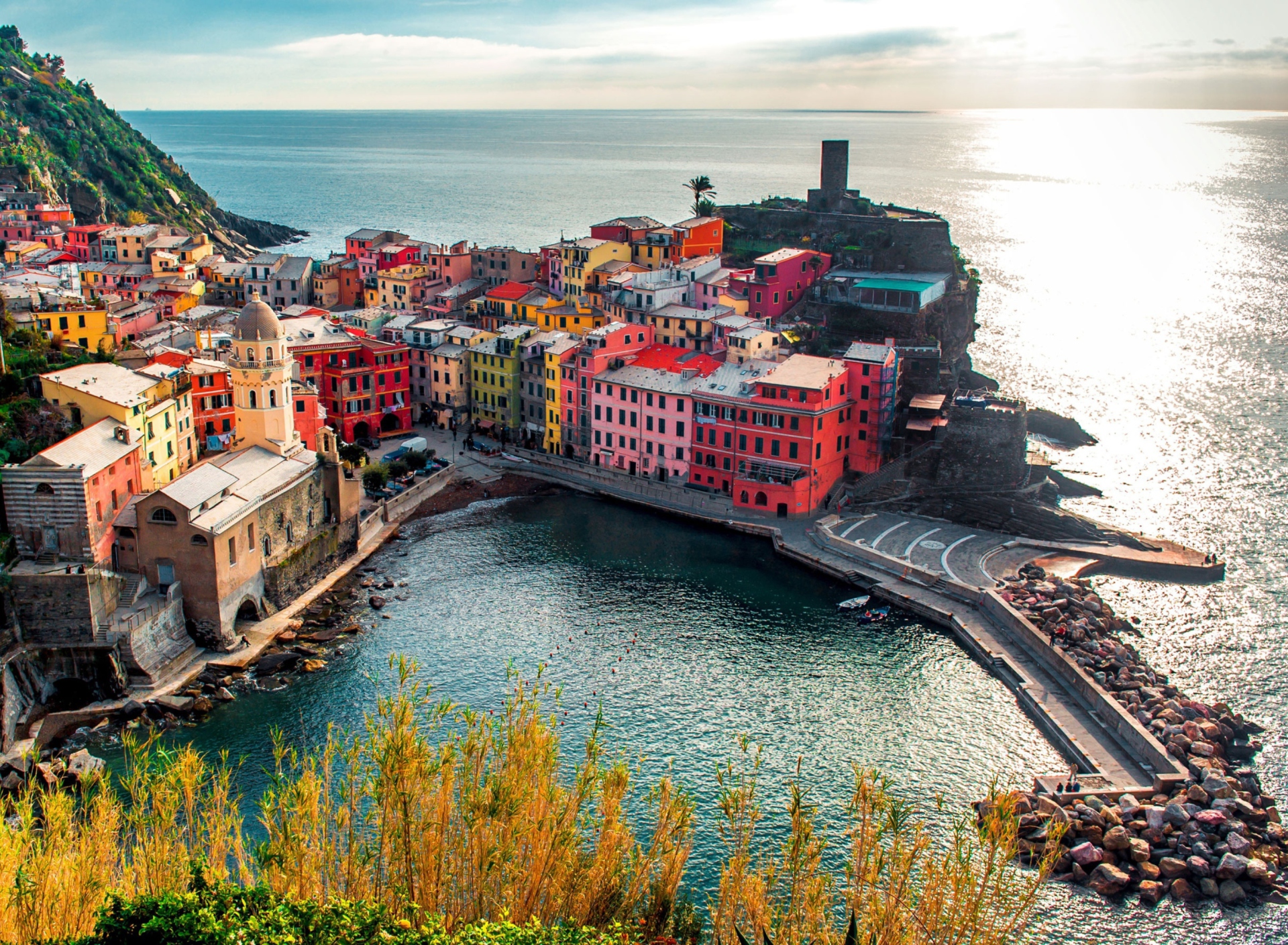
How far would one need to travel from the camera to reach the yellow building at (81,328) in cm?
6444

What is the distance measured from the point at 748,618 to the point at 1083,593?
1575cm

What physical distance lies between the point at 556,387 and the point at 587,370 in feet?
10.3

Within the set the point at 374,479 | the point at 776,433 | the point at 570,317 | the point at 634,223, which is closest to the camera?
the point at 776,433

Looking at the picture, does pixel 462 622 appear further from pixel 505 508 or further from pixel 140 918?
pixel 140 918

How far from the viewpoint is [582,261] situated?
84.8 metres

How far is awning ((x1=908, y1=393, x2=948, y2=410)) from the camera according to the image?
215 feet

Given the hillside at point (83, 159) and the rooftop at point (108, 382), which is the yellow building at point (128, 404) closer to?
the rooftop at point (108, 382)

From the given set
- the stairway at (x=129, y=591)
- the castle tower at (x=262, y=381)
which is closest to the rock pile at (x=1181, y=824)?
the stairway at (x=129, y=591)

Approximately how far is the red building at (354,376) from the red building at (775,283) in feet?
79.2

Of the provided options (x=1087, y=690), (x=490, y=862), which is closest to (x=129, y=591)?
(x=490, y=862)

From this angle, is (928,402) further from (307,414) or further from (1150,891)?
(1150,891)

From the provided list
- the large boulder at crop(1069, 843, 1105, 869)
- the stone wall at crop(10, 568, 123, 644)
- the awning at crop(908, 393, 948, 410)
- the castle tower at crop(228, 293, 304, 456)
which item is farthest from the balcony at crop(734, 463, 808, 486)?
the stone wall at crop(10, 568, 123, 644)

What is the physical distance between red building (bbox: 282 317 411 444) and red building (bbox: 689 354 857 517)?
21618mm

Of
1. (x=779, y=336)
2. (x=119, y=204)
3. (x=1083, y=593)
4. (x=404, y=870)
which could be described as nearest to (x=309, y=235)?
(x=119, y=204)
